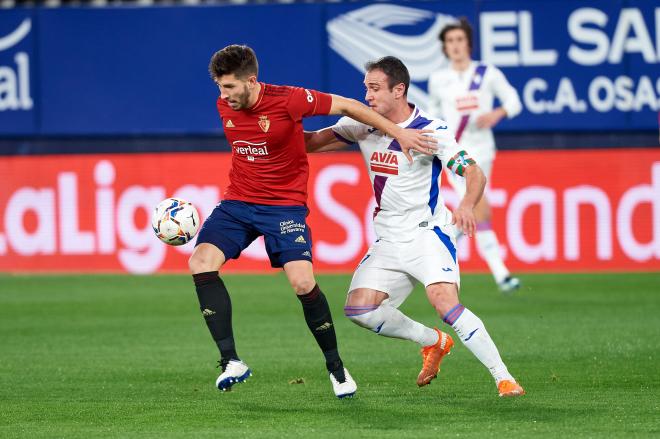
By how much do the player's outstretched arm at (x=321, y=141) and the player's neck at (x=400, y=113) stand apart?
0.36 metres

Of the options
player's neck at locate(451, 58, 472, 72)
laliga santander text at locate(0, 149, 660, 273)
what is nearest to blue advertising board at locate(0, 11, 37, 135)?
laliga santander text at locate(0, 149, 660, 273)

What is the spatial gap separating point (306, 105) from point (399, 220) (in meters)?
0.85

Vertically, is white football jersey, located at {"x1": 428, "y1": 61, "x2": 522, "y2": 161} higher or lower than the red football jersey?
lower

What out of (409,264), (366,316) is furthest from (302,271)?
(409,264)

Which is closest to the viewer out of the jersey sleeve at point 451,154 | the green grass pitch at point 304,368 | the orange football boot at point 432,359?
the green grass pitch at point 304,368

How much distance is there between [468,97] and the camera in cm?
1301

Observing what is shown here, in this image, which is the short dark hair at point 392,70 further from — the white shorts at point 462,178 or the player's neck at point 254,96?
the white shorts at point 462,178

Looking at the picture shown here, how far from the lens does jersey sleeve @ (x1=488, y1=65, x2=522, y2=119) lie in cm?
1275

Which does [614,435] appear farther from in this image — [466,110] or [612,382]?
[466,110]

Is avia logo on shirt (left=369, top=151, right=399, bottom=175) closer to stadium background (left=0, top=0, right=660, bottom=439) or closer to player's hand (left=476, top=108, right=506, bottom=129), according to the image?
stadium background (left=0, top=0, right=660, bottom=439)

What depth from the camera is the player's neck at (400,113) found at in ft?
25.0

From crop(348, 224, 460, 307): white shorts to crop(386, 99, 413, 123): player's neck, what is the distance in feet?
2.12

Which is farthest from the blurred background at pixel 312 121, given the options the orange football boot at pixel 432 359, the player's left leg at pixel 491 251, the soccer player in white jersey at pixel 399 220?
the soccer player in white jersey at pixel 399 220

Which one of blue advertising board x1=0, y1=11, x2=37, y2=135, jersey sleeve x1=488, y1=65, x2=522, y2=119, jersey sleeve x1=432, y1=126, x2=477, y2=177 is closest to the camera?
jersey sleeve x1=432, y1=126, x2=477, y2=177
